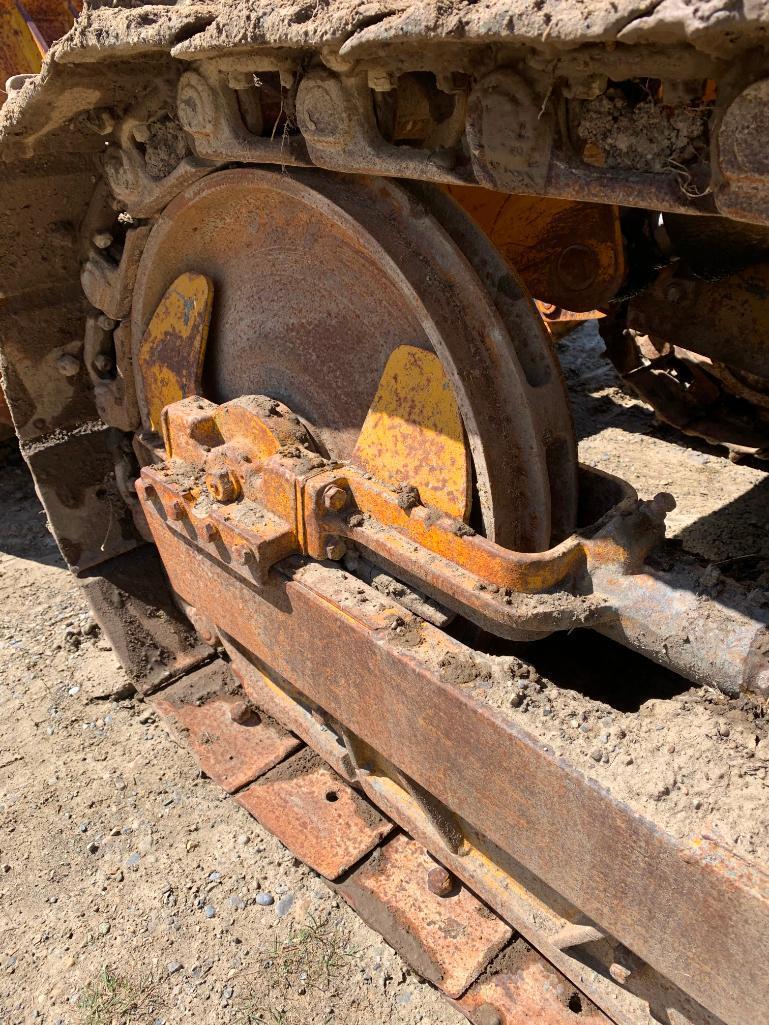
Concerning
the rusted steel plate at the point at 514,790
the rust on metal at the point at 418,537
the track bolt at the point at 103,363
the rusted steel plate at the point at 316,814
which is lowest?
the rusted steel plate at the point at 316,814

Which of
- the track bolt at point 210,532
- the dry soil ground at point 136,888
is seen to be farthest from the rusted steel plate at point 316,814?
the track bolt at point 210,532

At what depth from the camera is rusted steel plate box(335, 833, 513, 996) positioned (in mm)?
2242

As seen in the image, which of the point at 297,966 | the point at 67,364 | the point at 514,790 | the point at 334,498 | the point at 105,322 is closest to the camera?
the point at 514,790

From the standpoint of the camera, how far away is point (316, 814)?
2.70 meters

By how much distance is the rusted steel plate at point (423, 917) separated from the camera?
224 centimetres

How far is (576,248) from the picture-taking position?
308 centimetres

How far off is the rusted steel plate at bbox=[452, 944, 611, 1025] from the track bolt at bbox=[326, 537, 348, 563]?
1.17 metres

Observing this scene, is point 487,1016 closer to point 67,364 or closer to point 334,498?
point 334,498

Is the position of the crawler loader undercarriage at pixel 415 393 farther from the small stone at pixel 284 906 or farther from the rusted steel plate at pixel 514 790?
the small stone at pixel 284 906

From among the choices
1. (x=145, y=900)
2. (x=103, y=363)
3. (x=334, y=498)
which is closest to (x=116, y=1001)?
(x=145, y=900)

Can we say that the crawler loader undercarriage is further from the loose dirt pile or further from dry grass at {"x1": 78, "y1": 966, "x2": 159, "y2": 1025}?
dry grass at {"x1": 78, "y1": 966, "x2": 159, "y2": 1025}

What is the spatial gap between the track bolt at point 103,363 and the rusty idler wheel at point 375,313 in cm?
66

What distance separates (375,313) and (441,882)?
159cm

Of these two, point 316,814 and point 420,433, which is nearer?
point 420,433
